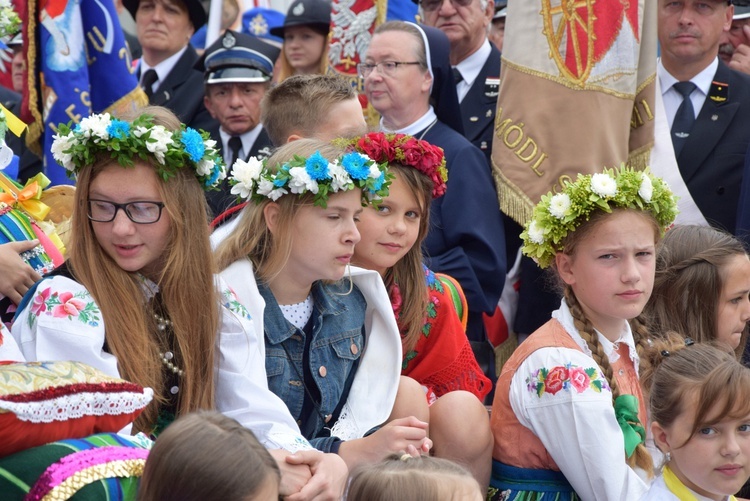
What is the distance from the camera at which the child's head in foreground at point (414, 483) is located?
8.55 ft

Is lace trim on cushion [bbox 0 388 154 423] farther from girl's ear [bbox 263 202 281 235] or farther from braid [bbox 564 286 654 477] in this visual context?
braid [bbox 564 286 654 477]

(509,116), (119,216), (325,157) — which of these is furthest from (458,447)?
(509,116)

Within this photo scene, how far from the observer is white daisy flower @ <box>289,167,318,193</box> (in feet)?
12.4

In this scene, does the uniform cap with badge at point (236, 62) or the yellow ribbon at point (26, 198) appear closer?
the yellow ribbon at point (26, 198)

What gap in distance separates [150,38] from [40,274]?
361 cm

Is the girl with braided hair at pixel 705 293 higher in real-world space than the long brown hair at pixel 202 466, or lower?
lower

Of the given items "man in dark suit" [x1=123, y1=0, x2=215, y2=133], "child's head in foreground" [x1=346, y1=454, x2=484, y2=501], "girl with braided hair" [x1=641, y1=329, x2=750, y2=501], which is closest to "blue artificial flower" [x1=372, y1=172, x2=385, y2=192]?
"girl with braided hair" [x1=641, y1=329, x2=750, y2=501]

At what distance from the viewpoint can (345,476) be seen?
3436 millimetres

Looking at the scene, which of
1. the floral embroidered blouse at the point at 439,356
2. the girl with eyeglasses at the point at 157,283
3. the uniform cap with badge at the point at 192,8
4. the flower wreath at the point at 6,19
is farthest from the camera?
the uniform cap with badge at the point at 192,8

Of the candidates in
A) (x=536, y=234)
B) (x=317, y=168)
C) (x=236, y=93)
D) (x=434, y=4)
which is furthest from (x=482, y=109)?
(x=317, y=168)

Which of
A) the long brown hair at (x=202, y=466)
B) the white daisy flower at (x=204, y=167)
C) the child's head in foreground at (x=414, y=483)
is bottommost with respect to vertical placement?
the child's head in foreground at (x=414, y=483)

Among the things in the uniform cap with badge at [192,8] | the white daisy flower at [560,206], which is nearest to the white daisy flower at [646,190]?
the white daisy flower at [560,206]

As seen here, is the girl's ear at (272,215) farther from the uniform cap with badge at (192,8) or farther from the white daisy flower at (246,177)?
the uniform cap with badge at (192,8)

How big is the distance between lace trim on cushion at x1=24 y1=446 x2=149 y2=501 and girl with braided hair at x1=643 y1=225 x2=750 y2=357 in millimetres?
2896
